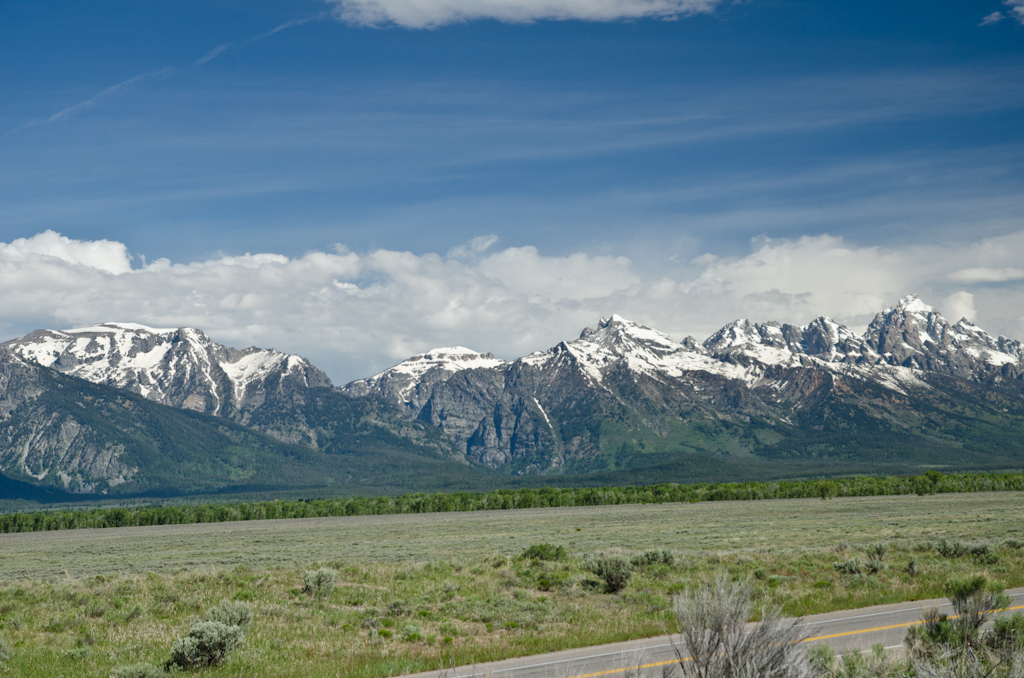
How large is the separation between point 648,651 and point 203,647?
11795 millimetres

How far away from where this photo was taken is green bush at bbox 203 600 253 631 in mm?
21703

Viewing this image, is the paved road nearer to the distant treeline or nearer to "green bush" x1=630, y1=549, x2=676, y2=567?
"green bush" x1=630, y1=549, x2=676, y2=567

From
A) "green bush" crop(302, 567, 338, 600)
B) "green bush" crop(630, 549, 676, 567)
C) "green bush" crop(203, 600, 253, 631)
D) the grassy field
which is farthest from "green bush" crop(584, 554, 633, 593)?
"green bush" crop(203, 600, 253, 631)

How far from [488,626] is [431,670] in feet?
18.1

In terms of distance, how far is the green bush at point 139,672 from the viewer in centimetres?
1675

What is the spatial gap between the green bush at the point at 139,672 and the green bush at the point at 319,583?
439 inches

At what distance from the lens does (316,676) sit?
1759 centimetres

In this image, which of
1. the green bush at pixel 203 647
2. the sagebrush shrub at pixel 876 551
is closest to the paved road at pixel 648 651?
the green bush at pixel 203 647

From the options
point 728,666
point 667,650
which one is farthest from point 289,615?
point 728,666

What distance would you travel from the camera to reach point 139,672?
16906 millimetres

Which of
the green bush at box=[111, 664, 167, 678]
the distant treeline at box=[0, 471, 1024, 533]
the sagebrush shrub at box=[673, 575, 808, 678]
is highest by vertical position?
the sagebrush shrub at box=[673, 575, 808, 678]

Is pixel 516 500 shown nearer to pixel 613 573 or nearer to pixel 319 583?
pixel 319 583

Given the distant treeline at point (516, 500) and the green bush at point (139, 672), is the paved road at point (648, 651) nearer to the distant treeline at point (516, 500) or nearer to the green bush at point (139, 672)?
the green bush at point (139, 672)

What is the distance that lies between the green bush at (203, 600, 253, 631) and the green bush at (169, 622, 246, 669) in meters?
2.42
